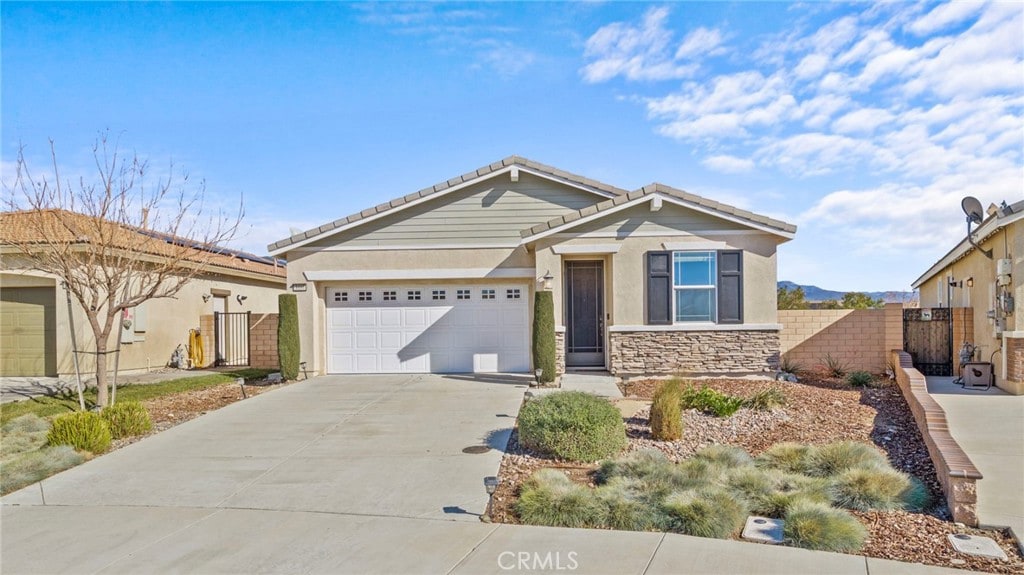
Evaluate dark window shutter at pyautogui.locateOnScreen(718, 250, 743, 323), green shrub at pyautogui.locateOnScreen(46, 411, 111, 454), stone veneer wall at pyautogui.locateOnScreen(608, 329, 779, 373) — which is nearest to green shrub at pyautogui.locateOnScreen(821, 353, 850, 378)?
stone veneer wall at pyautogui.locateOnScreen(608, 329, 779, 373)

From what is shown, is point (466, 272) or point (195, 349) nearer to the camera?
point (466, 272)

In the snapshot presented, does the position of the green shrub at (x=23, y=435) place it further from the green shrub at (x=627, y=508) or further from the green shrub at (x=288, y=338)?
the green shrub at (x=627, y=508)

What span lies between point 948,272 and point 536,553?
19572mm

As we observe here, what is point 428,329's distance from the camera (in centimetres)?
1513

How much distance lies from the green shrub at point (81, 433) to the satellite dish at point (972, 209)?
15249mm

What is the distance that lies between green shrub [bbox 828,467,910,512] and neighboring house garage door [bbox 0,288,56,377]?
17013 mm

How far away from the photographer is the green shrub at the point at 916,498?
5934mm

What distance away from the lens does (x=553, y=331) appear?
12969mm

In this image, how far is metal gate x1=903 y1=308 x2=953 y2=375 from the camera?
14727mm

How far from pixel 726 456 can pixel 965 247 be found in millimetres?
11168

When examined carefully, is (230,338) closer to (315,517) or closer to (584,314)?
(584,314)

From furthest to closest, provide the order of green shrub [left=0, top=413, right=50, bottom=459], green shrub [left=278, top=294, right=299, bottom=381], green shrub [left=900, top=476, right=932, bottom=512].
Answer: green shrub [left=278, top=294, right=299, bottom=381] → green shrub [left=0, top=413, right=50, bottom=459] → green shrub [left=900, top=476, right=932, bottom=512]

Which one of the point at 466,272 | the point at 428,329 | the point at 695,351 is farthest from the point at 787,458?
the point at 428,329

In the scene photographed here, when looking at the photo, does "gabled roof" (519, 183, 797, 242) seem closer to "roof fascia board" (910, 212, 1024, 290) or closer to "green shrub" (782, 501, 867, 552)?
"roof fascia board" (910, 212, 1024, 290)
